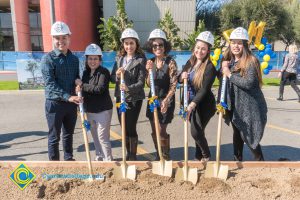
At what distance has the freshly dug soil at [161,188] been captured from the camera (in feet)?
10.0

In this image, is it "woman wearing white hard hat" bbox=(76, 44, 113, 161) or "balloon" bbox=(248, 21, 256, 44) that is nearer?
"woman wearing white hard hat" bbox=(76, 44, 113, 161)

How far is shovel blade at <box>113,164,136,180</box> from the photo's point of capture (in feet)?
11.0

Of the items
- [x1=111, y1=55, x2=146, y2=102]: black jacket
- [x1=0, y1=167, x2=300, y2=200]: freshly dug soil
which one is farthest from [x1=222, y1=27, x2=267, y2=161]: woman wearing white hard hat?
[x1=111, y1=55, x2=146, y2=102]: black jacket

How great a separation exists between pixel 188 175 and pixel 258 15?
76.0 feet

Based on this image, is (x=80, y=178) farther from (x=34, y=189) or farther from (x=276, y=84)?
(x=276, y=84)

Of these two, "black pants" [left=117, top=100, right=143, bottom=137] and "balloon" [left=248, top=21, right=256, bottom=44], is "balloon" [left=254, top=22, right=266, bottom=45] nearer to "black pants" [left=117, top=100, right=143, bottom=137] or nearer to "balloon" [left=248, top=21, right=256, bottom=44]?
"balloon" [left=248, top=21, right=256, bottom=44]

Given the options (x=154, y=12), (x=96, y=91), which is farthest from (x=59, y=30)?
(x=154, y=12)

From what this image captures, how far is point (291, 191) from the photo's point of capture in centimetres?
309

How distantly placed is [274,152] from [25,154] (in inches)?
163

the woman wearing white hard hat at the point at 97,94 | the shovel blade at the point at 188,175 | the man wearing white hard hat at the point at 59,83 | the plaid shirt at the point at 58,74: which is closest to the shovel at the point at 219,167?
the shovel blade at the point at 188,175

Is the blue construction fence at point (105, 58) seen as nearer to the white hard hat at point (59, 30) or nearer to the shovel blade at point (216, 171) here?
the shovel blade at point (216, 171)

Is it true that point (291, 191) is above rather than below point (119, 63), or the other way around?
below

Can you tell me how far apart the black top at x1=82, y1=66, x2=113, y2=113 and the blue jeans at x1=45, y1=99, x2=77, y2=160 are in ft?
0.78

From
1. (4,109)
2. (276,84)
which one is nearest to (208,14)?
(276,84)
